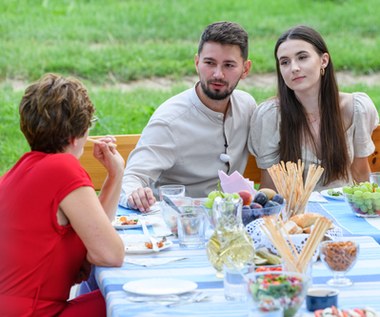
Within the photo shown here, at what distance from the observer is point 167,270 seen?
3223mm

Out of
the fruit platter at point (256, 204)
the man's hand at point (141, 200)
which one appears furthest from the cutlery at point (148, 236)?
the fruit platter at point (256, 204)

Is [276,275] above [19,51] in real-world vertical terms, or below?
above

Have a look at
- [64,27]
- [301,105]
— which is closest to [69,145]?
[301,105]

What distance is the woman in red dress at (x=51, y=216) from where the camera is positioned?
3162 mm

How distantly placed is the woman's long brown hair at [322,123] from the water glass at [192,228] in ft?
4.57

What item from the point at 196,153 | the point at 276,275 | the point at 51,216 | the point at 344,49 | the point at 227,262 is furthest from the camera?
the point at 344,49

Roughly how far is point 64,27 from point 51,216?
8.35m

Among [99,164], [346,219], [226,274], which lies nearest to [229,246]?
[226,274]

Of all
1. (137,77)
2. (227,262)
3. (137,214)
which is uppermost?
(227,262)

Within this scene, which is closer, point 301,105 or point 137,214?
point 137,214

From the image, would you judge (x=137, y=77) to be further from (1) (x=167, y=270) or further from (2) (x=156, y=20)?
(1) (x=167, y=270)

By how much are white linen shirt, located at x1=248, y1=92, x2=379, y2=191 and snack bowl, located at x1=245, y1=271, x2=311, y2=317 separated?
2.25 meters

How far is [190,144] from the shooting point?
15.7ft

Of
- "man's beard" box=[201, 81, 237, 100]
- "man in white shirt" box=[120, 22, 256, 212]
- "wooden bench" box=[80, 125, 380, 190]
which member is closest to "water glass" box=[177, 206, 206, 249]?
"man in white shirt" box=[120, 22, 256, 212]
